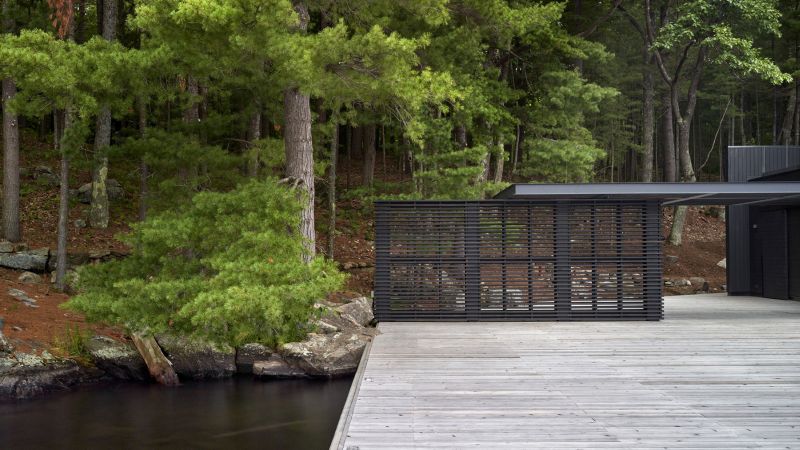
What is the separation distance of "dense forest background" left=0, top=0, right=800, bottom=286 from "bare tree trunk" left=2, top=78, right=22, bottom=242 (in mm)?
29

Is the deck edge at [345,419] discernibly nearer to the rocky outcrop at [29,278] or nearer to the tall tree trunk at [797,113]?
the rocky outcrop at [29,278]

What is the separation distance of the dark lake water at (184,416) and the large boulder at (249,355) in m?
0.33

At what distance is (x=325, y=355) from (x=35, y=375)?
383cm

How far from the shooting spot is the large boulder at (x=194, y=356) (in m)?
10.7

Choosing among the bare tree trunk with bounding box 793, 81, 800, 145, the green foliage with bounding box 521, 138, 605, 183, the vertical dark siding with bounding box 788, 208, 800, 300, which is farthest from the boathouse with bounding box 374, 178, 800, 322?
the bare tree trunk with bounding box 793, 81, 800, 145

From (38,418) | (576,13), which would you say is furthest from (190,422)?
(576,13)

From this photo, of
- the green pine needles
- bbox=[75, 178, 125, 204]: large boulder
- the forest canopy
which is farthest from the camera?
bbox=[75, 178, 125, 204]: large boulder

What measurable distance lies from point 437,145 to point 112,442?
10.6 metres

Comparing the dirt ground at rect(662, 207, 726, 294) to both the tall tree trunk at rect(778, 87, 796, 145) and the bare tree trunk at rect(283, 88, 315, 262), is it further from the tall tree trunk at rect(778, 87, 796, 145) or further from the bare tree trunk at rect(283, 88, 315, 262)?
the bare tree trunk at rect(283, 88, 315, 262)

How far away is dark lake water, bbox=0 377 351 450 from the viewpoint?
795cm

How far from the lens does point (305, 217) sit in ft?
39.8

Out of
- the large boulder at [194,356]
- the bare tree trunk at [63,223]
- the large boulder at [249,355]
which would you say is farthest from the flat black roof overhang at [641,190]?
the bare tree trunk at [63,223]

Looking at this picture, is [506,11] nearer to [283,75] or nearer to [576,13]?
[283,75]

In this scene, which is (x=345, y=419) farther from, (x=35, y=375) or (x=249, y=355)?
(x=35, y=375)
